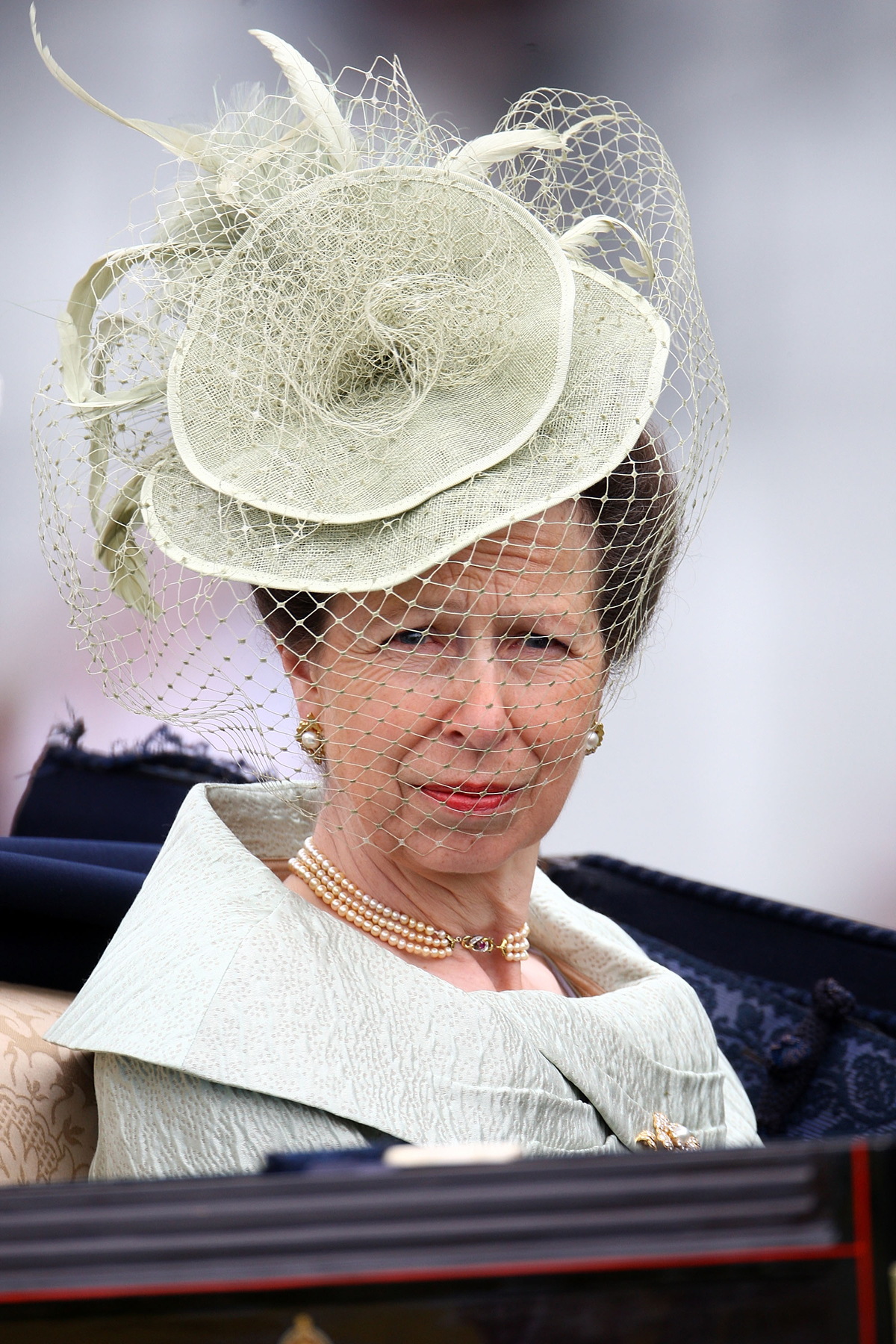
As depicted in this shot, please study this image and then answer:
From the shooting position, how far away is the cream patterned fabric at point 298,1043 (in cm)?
92

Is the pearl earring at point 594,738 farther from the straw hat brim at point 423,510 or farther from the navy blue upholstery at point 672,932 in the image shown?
Result: the navy blue upholstery at point 672,932

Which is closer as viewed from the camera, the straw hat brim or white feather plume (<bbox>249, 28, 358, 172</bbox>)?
the straw hat brim

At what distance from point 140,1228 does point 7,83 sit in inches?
104

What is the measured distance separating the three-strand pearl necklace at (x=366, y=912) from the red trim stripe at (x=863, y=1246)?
0.72m

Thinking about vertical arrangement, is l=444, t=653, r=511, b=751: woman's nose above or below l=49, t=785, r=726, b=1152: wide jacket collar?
above

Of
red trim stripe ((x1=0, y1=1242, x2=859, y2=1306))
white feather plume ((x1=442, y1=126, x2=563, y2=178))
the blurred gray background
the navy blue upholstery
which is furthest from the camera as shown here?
the blurred gray background

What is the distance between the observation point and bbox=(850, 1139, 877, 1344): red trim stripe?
0.45 metres

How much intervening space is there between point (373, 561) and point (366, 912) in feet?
1.21

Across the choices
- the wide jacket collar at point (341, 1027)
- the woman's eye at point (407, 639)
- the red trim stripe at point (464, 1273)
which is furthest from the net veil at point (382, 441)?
the red trim stripe at point (464, 1273)

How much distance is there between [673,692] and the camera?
9.74ft

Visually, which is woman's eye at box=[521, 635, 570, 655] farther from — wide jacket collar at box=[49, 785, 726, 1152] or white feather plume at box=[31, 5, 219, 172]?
white feather plume at box=[31, 5, 219, 172]

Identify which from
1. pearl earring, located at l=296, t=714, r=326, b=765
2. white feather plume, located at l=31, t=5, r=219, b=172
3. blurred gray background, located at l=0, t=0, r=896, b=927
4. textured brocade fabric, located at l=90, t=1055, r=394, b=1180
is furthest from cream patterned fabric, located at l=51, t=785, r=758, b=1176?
blurred gray background, located at l=0, t=0, r=896, b=927

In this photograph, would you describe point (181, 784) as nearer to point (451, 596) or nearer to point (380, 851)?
point (380, 851)

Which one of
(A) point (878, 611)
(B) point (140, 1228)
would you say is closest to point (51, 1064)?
(B) point (140, 1228)
